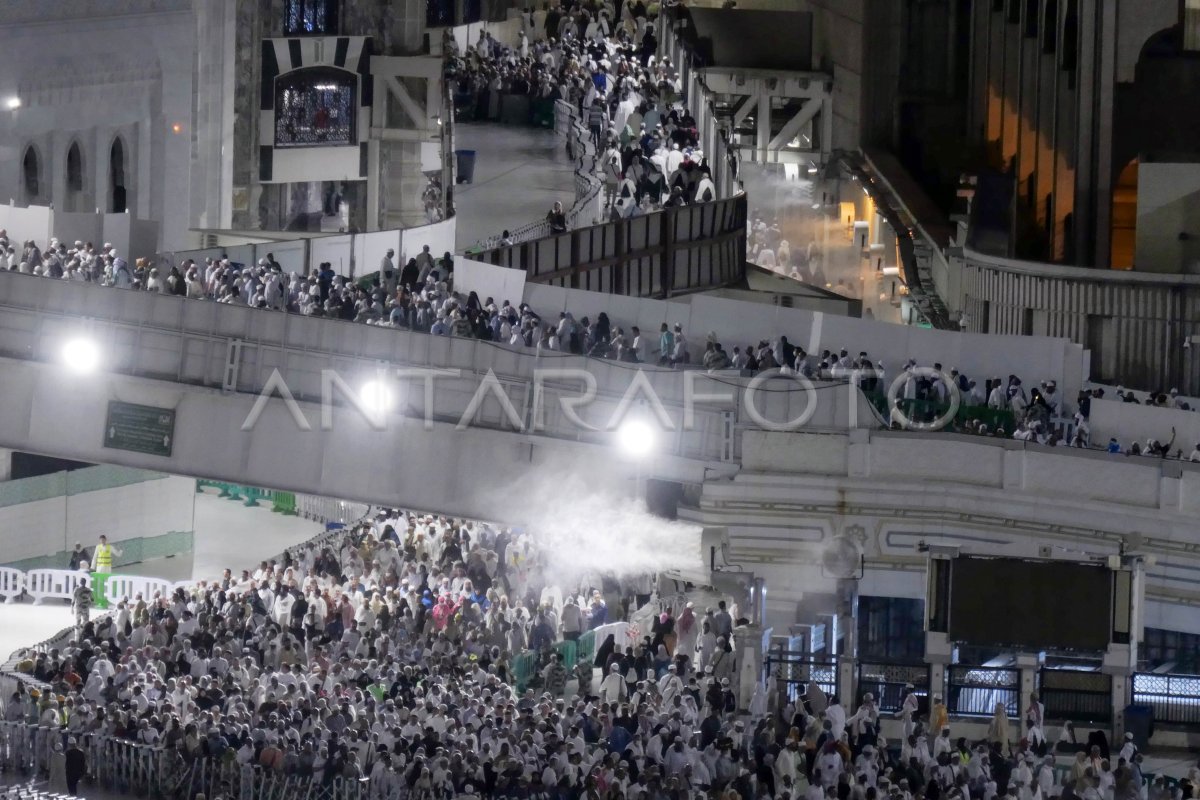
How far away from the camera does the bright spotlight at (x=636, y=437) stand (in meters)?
32.9

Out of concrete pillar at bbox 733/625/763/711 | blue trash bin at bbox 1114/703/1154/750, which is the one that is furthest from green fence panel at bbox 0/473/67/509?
blue trash bin at bbox 1114/703/1154/750

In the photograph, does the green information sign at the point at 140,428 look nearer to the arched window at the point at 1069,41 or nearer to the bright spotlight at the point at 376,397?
the bright spotlight at the point at 376,397

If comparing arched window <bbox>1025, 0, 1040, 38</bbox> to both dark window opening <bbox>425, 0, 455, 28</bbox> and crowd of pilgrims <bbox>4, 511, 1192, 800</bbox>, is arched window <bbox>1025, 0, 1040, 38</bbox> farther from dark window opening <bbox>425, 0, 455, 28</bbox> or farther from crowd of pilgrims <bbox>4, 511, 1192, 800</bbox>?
crowd of pilgrims <bbox>4, 511, 1192, 800</bbox>

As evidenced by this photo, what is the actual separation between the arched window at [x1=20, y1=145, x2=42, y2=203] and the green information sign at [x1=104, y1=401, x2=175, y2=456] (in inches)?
844

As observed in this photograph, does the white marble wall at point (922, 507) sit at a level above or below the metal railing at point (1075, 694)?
above

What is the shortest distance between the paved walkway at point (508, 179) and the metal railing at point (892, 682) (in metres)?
18.0

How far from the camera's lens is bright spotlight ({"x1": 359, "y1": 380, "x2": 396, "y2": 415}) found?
3403 centimetres

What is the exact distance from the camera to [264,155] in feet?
200

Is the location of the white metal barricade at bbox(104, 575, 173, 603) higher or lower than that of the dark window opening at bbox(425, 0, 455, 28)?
lower

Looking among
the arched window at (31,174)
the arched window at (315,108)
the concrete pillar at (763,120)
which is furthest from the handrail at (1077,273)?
the concrete pillar at (763,120)

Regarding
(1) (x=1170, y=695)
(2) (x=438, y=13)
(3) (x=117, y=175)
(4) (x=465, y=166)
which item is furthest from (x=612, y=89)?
(1) (x=1170, y=695)

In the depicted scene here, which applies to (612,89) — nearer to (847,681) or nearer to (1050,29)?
(1050,29)

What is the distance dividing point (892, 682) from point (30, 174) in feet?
106

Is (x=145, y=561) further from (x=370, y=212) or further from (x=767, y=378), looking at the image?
(x=370, y=212)
